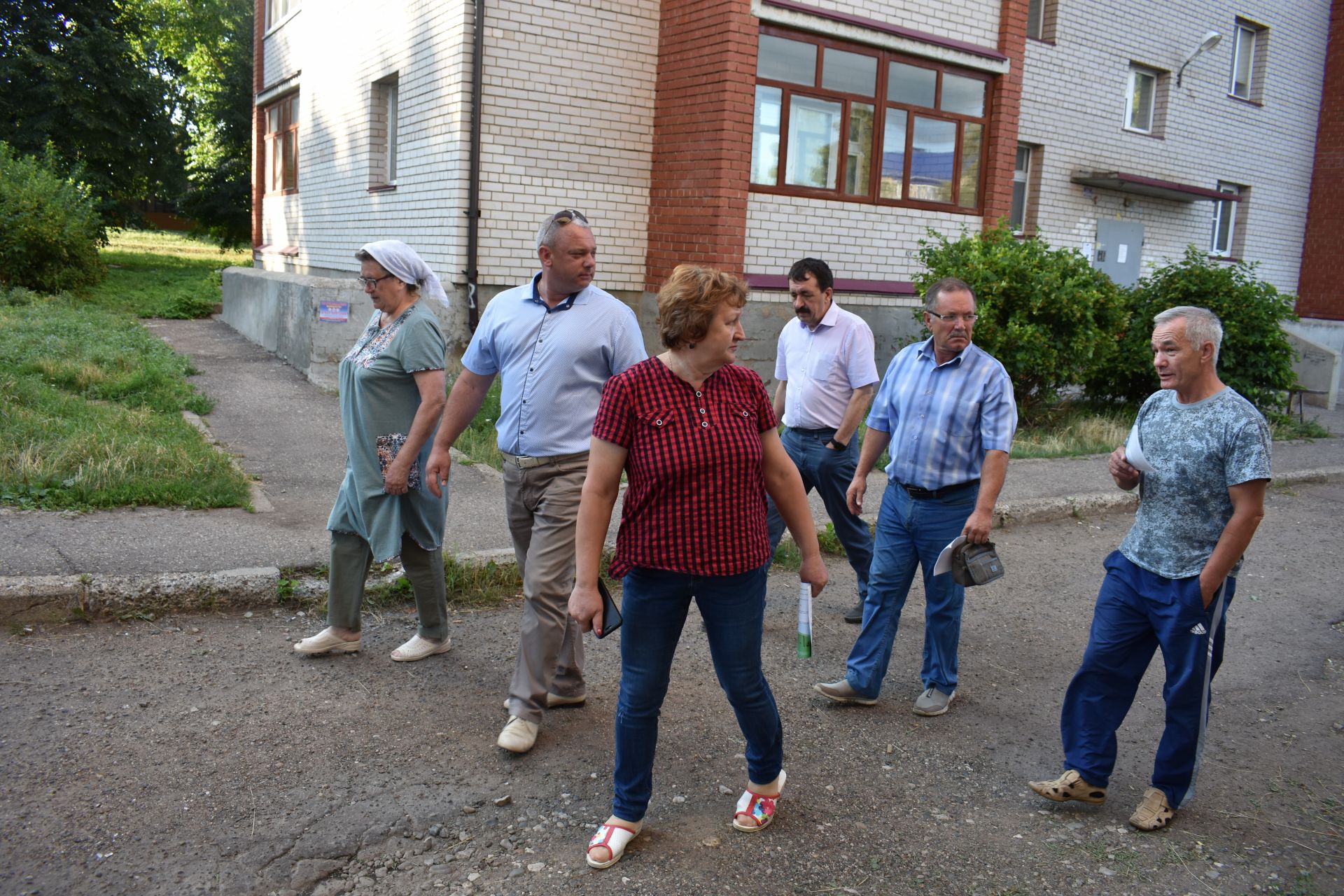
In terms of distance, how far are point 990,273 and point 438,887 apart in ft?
31.5

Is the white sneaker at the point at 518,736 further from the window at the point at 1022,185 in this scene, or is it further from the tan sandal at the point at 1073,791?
the window at the point at 1022,185

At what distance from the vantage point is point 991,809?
3.85 m

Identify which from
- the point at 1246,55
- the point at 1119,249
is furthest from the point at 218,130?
the point at 1246,55

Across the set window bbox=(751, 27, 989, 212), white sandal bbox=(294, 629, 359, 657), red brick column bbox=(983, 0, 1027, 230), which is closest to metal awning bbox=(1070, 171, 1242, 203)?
red brick column bbox=(983, 0, 1027, 230)

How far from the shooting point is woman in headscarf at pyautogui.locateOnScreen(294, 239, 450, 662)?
460 centimetres

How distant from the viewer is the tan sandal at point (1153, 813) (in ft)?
12.3

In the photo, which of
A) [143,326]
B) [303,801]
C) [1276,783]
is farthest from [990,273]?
[143,326]

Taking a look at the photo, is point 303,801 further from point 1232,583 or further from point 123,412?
point 123,412

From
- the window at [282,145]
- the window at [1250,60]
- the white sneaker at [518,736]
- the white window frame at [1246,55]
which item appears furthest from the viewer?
the window at [1250,60]

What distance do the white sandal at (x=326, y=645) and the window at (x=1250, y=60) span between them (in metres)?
21.5

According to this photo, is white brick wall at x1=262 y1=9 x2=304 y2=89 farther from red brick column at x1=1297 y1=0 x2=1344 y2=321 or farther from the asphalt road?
red brick column at x1=1297 y1=0 x2=1344 y2=321

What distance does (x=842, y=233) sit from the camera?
42.7ft

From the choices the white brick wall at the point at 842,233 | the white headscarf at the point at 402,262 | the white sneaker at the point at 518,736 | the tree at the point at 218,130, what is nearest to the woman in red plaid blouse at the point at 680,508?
the white sneaker at the point at 518,736

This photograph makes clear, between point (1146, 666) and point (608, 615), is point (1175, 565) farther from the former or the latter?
point (608, 615)
